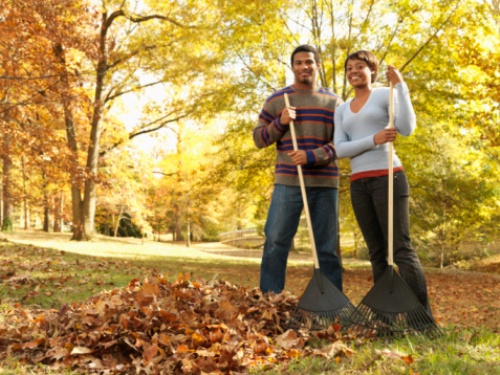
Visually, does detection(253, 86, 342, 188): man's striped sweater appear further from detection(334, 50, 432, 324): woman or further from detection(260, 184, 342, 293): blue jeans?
detection(334, 50, 432, 324): woman

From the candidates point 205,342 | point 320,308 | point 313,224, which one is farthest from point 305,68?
point 205,342

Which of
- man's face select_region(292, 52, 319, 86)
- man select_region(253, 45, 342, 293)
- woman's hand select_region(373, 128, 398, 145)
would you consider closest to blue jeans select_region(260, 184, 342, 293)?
man select_region(253, 45, 342, 293)

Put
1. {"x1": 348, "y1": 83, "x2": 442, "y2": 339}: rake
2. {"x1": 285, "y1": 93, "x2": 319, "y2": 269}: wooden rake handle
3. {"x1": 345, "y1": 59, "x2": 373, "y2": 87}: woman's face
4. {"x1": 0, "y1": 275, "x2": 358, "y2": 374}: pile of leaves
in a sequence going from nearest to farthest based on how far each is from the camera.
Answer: {"x1": 0, "y1": 275, "x2": 358, "y2": 374}: pile of leaves < {"x1": 348, "y1": 83, "x2": 442, "y2": 339}: rake < {"x1": 345, "y1": 59, "x2": 373, "y2": 87}: woman's face < {"x1": 285, "y1": 93, "x2": 319, "y2": 269}: wooden rake handle

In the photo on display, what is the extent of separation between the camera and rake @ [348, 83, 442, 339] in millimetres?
3318

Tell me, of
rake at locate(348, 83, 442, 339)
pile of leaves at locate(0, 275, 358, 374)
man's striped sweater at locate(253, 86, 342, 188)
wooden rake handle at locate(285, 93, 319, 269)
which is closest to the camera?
pile of leaves at locate(0, 275, 358, 374)

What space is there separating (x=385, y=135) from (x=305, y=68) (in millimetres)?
931

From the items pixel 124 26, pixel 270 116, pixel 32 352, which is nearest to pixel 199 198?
pixel 270 116

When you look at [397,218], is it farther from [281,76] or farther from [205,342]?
[281,76]

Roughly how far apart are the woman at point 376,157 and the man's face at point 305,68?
375mm

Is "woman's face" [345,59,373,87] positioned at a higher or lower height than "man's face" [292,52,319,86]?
lower

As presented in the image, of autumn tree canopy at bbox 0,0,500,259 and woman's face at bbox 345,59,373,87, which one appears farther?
autumn tree canopy at bbox 0,0,500,259

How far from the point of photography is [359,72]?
363cm

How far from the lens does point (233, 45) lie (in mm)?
10086

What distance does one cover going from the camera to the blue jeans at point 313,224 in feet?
13.3
